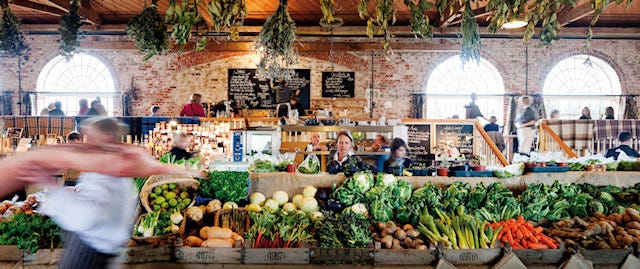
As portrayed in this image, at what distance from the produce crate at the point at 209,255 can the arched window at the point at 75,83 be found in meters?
9.79

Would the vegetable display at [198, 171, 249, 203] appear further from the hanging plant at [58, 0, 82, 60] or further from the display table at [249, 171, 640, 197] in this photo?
the hanging plant at [58, 0, 82, 60]

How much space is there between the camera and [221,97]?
11734 millimetres

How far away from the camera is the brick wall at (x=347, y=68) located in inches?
459

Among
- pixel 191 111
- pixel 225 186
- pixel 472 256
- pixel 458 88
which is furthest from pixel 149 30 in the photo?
pixel 458 88

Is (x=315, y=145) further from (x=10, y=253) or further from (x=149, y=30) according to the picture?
(x=10, y=253)

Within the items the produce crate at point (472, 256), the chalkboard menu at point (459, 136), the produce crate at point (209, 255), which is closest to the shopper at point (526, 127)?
the chalkboard menu at point (459, 136)

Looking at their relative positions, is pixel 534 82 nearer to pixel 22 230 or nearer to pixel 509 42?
pixel 509 42

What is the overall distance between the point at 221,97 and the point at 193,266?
8.89m

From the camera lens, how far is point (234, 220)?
3.76 m

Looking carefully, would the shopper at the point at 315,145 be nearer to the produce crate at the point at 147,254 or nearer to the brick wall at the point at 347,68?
the brick wall at the point at 347,68

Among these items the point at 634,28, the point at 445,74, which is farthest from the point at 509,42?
the point at 634,28

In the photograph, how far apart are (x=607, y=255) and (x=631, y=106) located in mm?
10555

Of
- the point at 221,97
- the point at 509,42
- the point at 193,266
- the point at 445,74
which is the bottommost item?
the point at 193,266

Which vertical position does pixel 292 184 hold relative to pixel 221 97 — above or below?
below
